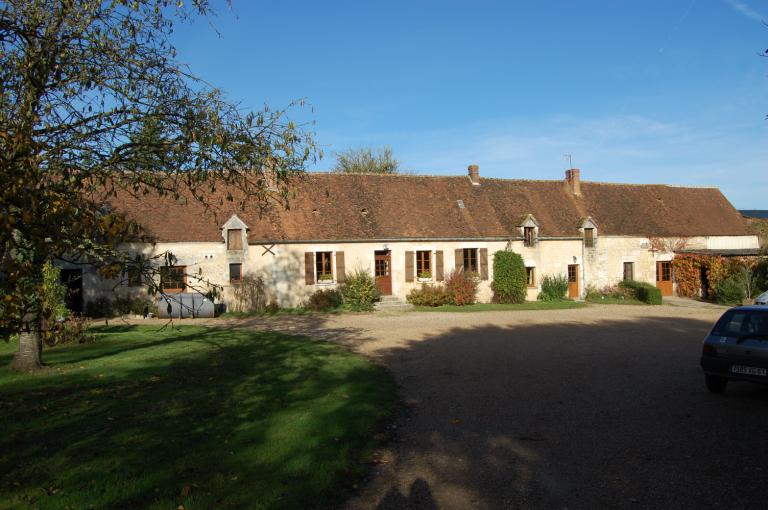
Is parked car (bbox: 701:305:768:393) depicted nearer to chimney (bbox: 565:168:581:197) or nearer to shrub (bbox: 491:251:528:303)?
shrub (bbox: 491:251:528:303)

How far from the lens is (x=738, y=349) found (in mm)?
7625

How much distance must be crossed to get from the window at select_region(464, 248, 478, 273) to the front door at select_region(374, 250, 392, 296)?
3701mm

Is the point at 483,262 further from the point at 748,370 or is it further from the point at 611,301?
the point at 748,370

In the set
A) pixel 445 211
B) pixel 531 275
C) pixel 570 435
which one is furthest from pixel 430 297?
pixel 570 435

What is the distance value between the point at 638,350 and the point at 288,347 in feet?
26.9

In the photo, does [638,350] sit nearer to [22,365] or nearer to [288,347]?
[288,347]

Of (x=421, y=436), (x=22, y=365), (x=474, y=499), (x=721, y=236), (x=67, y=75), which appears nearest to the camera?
(x=474, y=499)

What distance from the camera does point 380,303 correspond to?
2334 centimetres

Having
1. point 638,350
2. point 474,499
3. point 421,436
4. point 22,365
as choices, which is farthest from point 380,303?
point 474,499

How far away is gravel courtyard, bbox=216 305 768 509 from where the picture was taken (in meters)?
4.73

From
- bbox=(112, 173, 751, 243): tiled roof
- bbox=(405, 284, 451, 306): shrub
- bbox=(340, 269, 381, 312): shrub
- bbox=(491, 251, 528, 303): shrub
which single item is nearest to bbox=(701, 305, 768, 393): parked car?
bbox=(340, 269, 381, 312): shrub

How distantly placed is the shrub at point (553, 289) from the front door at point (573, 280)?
1.15m

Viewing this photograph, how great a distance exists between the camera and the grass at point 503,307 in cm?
2281

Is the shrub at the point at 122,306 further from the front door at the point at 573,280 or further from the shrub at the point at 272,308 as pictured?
the front door at the point at 573,280
